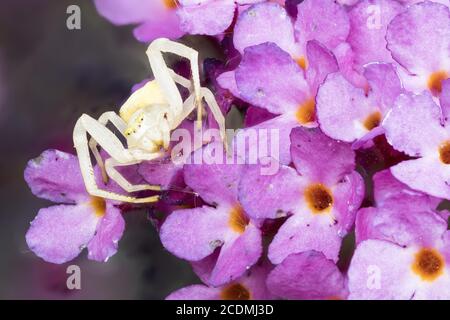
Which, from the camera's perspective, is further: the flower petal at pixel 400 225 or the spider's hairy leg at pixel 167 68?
the spider's hairy leg at pixel 167 68

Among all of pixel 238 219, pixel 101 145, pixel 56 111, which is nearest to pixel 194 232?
pixel 238 219

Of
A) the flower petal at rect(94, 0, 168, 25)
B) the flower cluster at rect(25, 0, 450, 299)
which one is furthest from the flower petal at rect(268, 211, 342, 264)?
the flower petal at rect(94, 0, 168, 25)

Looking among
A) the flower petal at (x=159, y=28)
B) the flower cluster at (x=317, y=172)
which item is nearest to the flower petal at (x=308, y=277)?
the flower cluster at (x=317, y=172)

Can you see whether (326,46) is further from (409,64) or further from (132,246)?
(132,246)

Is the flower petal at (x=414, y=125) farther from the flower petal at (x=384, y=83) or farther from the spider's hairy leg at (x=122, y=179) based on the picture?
the spider's hairy leg at (x=122, y=179)
